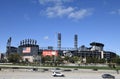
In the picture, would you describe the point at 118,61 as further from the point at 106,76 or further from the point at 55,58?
the point at 106,76

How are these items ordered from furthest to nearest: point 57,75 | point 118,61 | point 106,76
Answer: point 118,61 < point 57,75 < point 106,76

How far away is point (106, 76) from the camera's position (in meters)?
56.6

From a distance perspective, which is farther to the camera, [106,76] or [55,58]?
[55,58]

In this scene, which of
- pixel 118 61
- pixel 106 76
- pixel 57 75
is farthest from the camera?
pixel 118 61

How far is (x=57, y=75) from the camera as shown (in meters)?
61.9

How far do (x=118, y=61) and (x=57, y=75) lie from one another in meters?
128

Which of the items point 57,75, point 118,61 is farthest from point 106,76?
point 118,61

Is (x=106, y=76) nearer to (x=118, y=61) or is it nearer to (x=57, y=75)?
(x=57, y=75)

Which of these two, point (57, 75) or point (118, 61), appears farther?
point (118, 61)

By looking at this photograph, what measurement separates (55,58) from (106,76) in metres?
138

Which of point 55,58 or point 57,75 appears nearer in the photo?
point 57,75

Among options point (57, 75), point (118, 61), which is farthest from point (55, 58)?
point (57, 75)

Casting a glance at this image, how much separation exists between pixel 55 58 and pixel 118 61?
141 feet

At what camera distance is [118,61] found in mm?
183750
